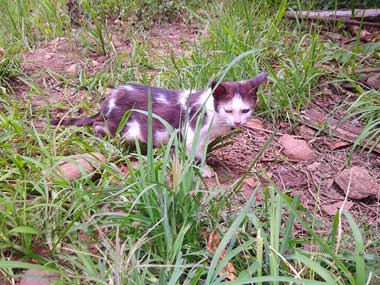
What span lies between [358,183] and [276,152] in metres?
0.57

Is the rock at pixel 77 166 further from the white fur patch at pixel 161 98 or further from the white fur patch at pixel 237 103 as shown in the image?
the white fur patch at pixel 237 103

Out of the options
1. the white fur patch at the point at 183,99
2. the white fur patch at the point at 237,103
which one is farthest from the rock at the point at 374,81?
the white fur patch at the point at 183,99

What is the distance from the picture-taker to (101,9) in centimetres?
467

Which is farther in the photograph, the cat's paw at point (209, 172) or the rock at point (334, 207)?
the cat's paw at point (209, 172)

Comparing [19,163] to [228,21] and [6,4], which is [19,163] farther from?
[6,4]

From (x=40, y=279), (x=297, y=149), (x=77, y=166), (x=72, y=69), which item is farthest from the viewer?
(x=72, y=69)

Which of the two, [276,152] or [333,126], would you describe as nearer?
[276,152]

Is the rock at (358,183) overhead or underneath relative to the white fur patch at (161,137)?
underneath

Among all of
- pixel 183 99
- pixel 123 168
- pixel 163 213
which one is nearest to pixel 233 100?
pixel 183 99

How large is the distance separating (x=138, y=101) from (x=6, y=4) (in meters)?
2.27

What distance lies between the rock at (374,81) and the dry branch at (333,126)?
1.32ft

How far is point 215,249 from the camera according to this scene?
1.88 meters

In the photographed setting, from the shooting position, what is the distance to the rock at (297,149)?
2.88 meters

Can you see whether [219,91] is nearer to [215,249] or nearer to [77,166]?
[77,166]
